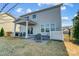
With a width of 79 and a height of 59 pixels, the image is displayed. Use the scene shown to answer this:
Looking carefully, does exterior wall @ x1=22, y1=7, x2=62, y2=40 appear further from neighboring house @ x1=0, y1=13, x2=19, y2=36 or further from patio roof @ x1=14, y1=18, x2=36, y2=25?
neighboring house @ x1=0, y1=13, x2=19, y2=36

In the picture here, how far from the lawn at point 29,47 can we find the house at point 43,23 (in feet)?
0.50

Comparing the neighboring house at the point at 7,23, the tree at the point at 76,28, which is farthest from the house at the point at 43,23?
the tree at the point at 76,28

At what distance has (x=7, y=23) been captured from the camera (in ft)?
13.8

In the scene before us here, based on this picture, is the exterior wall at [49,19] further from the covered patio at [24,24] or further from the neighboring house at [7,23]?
the neighboring house at [7,23]

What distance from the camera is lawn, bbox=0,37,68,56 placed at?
4.02 meters

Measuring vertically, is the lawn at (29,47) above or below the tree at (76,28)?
below

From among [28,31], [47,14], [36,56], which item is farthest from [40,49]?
[47,14]

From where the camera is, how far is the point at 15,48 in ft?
13.4

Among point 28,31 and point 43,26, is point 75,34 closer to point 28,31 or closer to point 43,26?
point 43,26

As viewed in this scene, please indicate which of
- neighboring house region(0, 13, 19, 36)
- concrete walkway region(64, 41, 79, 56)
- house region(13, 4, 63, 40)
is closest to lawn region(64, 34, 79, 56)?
concrete walkway region(64, 41, 79, 56)

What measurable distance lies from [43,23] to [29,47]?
62 cm

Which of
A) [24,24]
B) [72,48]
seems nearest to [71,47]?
[72,48]

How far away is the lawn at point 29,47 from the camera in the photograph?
402 cm

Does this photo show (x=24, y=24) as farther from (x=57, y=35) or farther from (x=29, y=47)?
(x=57, y=35)
